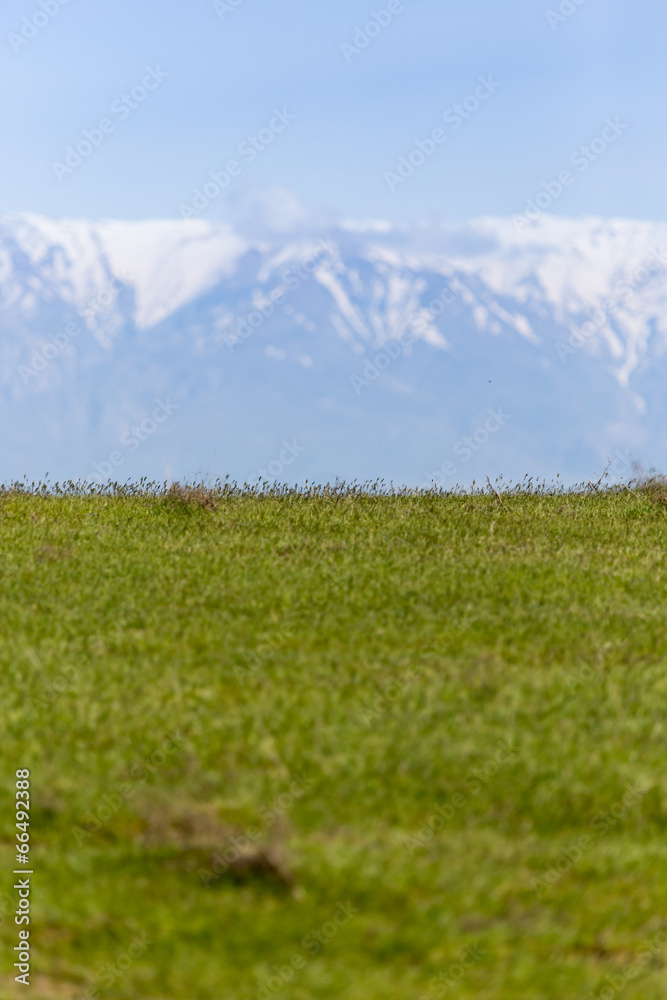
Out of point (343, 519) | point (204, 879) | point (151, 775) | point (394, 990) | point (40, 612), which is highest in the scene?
point (343, 519)

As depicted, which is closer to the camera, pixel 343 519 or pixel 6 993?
pixel 6 993

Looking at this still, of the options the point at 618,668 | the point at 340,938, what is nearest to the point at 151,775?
the point at 340,938

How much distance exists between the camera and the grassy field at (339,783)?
5.58 metres

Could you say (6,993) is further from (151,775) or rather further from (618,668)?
(618,668)

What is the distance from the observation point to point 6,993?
5.45m

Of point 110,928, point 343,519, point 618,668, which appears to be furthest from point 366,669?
point 343,519

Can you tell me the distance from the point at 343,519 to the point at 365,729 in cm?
992

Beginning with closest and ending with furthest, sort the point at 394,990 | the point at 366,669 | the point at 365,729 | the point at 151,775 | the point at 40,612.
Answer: the point at 394,990 → the point at 151,775 → the point at 365,729 → the point at 366,669 → the point at 40,612

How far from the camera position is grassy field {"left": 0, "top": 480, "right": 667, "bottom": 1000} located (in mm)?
5582

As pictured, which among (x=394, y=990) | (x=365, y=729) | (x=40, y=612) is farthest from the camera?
(x=40, y=612)

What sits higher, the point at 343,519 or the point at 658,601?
the point at 343,519

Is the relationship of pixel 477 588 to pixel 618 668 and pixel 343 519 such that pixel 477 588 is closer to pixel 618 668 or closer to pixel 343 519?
pixel 618 668

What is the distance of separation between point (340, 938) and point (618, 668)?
4.93 meters

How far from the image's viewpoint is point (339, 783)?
23.0ft
